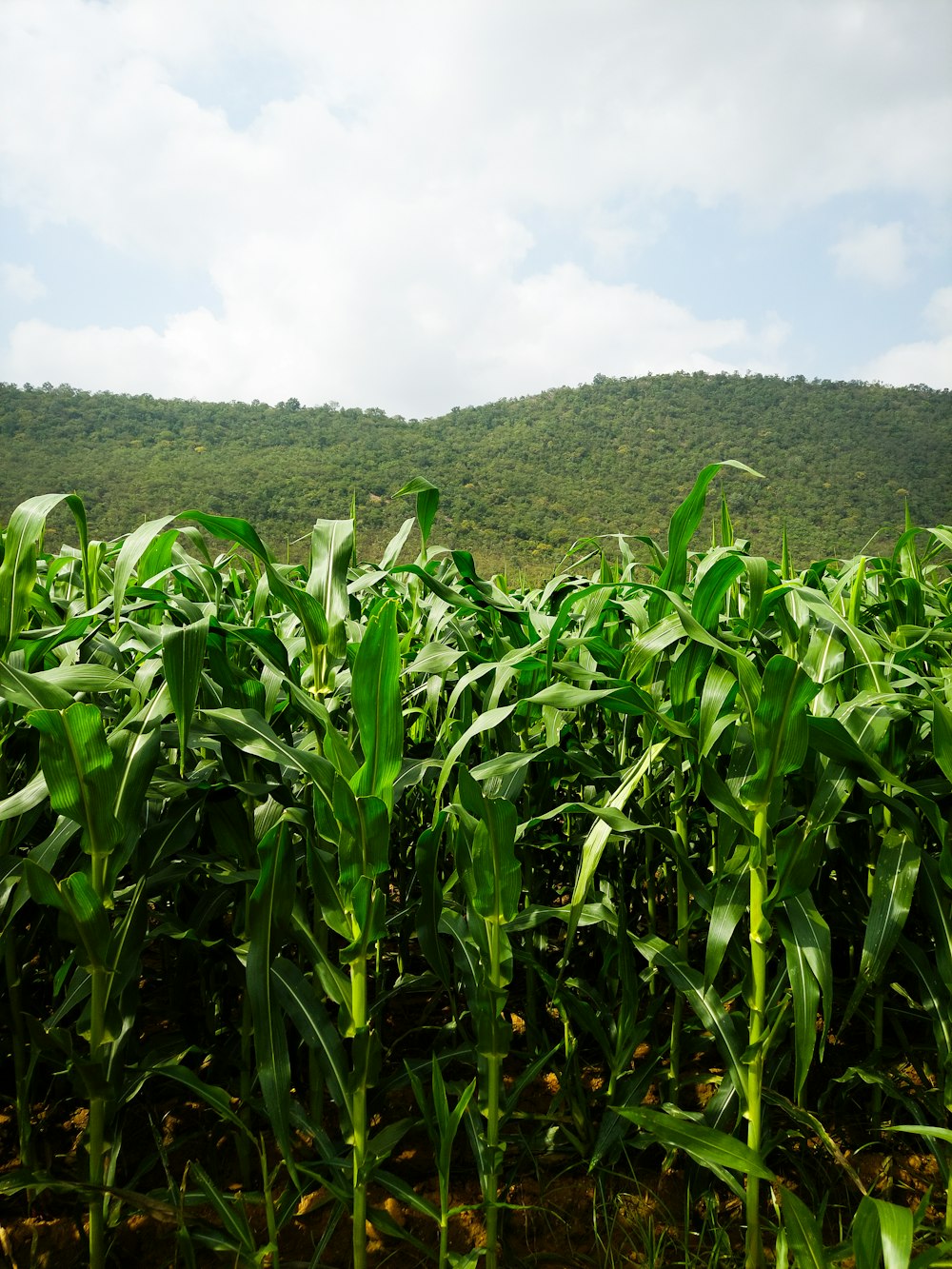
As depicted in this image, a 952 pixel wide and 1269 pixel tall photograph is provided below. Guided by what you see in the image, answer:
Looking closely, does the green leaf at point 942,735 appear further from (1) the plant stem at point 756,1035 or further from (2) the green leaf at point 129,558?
(2) the green leaf at point 129,558

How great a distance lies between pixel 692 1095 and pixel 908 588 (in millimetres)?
1416

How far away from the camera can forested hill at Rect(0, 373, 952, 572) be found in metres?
42.7

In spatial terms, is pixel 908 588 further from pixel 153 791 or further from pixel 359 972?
pixel 153 791

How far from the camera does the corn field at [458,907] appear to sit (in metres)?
1.23

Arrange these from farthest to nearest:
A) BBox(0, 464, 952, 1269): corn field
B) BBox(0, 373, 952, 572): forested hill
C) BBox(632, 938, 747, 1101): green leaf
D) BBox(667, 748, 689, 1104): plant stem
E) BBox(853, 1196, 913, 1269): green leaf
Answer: BBox(0, 373, 952, 572): forested hill → BBox(667, 748, 689, 1104): plant stem → BBox(632, 938, 747, 1101): green leaf → BBox(0, 464, 952, 1269): corn field → BBox(853, 1196, 913, 1269): green leaf

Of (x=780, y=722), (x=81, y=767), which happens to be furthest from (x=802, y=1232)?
(x=81, y=767)

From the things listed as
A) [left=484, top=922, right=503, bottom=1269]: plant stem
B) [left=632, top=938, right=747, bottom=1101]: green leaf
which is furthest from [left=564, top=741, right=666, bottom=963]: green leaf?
[left=632, top=938, right=747, bottom=1101]: green leaf

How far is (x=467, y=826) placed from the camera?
4.17 ft

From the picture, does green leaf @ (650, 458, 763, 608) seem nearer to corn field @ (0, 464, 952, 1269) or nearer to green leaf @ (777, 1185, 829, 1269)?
corn field @ (0, 464, 952, 1269)

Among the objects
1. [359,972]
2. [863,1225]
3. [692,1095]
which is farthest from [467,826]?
[692,1095]

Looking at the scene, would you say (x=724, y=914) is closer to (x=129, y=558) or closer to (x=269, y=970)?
(x=269, y=970)

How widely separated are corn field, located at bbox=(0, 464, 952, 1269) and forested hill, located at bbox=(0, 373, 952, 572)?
35.1m

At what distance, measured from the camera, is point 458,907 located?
168 cm

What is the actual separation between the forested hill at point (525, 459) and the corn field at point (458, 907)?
3509cm
